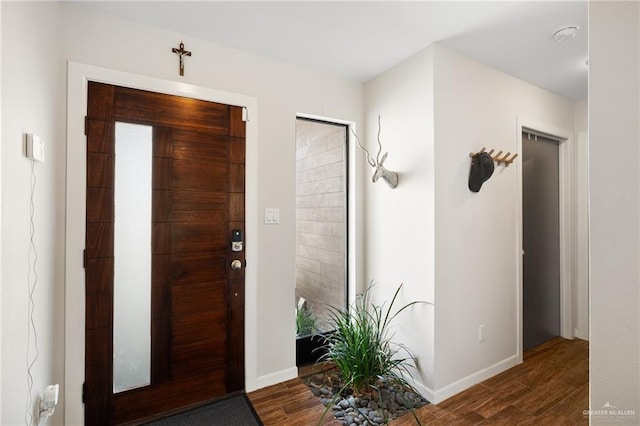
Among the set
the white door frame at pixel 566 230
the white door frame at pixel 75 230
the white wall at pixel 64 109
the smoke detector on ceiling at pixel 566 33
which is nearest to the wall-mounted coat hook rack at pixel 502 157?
the smoke detector on ceiling at pixel 566 33

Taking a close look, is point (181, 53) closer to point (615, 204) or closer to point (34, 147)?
point (34, 147)

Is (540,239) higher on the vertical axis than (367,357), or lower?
higher

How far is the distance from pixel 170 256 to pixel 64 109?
1015mm

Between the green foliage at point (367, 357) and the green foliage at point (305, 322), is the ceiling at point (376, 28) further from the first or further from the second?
the green foliage at point (305, 322)

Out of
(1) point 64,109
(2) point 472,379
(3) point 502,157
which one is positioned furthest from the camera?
(3) point 502,157

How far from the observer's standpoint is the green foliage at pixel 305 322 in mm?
2686

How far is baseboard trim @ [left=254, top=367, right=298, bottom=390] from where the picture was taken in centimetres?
Answer: 223

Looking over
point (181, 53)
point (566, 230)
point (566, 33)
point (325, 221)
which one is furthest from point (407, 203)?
point (566, 230)

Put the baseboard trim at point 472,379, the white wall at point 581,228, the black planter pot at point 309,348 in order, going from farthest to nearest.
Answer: the white wall at point 581,228, the black planter pot at point 309,348, the baseboard trim at point 472,379

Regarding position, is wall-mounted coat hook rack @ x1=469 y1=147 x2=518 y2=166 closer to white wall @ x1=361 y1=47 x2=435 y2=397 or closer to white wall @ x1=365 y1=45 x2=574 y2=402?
white wall @ x1=365 y1=45 x2=574 y2=402

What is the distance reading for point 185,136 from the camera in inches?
79.4

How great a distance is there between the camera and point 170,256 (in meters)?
1.97

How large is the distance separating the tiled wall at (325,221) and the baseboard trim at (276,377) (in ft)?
1.95

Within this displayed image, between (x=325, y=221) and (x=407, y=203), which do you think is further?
(x=325, y=221)
